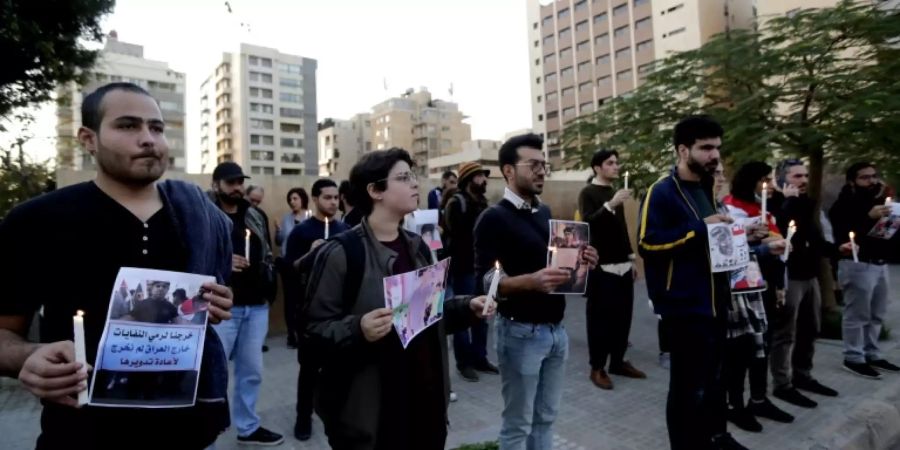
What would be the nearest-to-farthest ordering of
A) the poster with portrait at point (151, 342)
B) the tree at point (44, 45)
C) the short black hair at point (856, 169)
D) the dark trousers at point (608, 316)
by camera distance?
the poster with portrait at point (151, 342) < the dark trousers at point (608, 316) < the short black hair at point (856, 169) < the tree at point (44, 45)

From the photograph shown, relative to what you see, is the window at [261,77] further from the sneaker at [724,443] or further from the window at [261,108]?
the sneaker at [724,443]

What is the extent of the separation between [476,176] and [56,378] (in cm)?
472

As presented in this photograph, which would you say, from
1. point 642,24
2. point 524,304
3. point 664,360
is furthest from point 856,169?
point 642,24

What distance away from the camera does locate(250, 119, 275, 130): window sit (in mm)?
84475

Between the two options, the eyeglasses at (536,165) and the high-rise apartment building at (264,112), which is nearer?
the eyeglasses at (536,165)

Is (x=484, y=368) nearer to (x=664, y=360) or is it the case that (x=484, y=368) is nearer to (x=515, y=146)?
(x=664, y=360)

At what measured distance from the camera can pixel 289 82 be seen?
8950 centimetres

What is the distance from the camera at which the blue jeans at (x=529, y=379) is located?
320cm

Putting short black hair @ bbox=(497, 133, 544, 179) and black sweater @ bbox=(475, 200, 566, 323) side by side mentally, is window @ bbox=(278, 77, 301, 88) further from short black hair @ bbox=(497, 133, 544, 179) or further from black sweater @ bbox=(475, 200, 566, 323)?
black sweater @ bbox=(475, 200, 566, 323)

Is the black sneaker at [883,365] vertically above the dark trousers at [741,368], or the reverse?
the dark trousers at [741,368]

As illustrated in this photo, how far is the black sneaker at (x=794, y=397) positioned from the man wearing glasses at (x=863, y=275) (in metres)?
1.38

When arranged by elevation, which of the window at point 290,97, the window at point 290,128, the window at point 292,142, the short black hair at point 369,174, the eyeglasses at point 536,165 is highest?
the window at point 290,97

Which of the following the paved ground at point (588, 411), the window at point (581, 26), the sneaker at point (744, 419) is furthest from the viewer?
the window at point (581, 26)

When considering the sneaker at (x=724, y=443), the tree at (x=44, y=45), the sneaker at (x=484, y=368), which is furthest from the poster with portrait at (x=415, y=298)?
the tree at (x=44, y=45)
